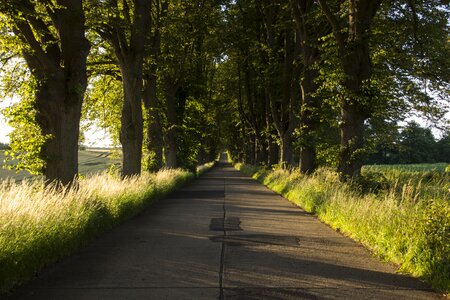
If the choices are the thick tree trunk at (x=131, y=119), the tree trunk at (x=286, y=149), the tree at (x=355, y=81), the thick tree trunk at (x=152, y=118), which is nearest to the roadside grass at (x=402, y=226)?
the tree at (x=355, y=81)

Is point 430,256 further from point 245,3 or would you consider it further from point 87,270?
point 245,3

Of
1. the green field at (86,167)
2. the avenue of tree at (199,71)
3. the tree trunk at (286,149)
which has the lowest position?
the green field at (86,167)

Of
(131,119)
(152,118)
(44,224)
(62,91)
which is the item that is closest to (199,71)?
(152,118)

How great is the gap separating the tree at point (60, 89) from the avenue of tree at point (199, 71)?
25mm

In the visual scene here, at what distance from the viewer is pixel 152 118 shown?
22828mm

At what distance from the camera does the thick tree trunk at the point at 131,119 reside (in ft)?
59.0

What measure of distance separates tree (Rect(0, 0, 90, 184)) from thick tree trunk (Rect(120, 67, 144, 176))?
6.66 m

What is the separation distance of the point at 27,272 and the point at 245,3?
25738 millimetres

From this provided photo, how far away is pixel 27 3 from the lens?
10.3 m

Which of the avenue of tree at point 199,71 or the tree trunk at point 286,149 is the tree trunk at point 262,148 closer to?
the avenue of tree at point 199,71

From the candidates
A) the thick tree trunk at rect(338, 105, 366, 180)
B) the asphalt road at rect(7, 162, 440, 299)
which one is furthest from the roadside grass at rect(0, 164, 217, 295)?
the thick tree trunk at rect(338, 105, 366, 180)

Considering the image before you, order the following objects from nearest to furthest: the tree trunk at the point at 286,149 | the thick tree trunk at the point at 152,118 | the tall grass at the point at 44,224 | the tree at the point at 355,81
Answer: the tall grass at the point at 44,224 < the tree at the point at 355,81 < the thick tree trunk at the point at 152,118 < the tree trunk at the point at 286,149

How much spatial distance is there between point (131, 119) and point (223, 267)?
1277 cm

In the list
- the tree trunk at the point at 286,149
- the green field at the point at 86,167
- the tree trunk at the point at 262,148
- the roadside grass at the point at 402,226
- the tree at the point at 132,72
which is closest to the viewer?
the roadside grass at the point at 402,226
